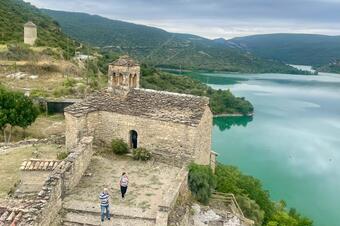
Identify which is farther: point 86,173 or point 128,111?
point 128,111

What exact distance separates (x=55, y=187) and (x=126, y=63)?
23.3 ft

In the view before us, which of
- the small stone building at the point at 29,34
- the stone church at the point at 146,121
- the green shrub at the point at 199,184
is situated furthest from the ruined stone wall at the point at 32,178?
the small stone building at the point at 29,34

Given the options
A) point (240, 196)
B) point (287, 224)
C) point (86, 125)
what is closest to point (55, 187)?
point (86, 125)

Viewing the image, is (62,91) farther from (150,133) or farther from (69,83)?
(150,133)

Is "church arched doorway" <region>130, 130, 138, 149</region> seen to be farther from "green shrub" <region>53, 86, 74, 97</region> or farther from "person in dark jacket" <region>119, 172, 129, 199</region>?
"green shrub" <region>53, 86, 74, 97</region>

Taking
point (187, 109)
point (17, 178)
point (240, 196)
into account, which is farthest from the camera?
point (240, 196)

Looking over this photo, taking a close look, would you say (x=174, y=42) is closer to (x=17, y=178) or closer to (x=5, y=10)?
(x=5, y=10)

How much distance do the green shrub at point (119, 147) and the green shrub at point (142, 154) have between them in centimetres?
49

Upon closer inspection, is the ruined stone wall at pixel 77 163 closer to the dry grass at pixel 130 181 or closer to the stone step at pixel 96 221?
the dry grass at pixel 130 181

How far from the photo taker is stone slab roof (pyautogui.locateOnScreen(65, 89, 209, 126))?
1427cm

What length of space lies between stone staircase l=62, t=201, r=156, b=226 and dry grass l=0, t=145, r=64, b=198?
6.43 ft

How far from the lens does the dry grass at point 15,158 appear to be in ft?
39.1

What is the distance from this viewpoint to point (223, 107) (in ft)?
211

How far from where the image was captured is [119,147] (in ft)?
48.4
